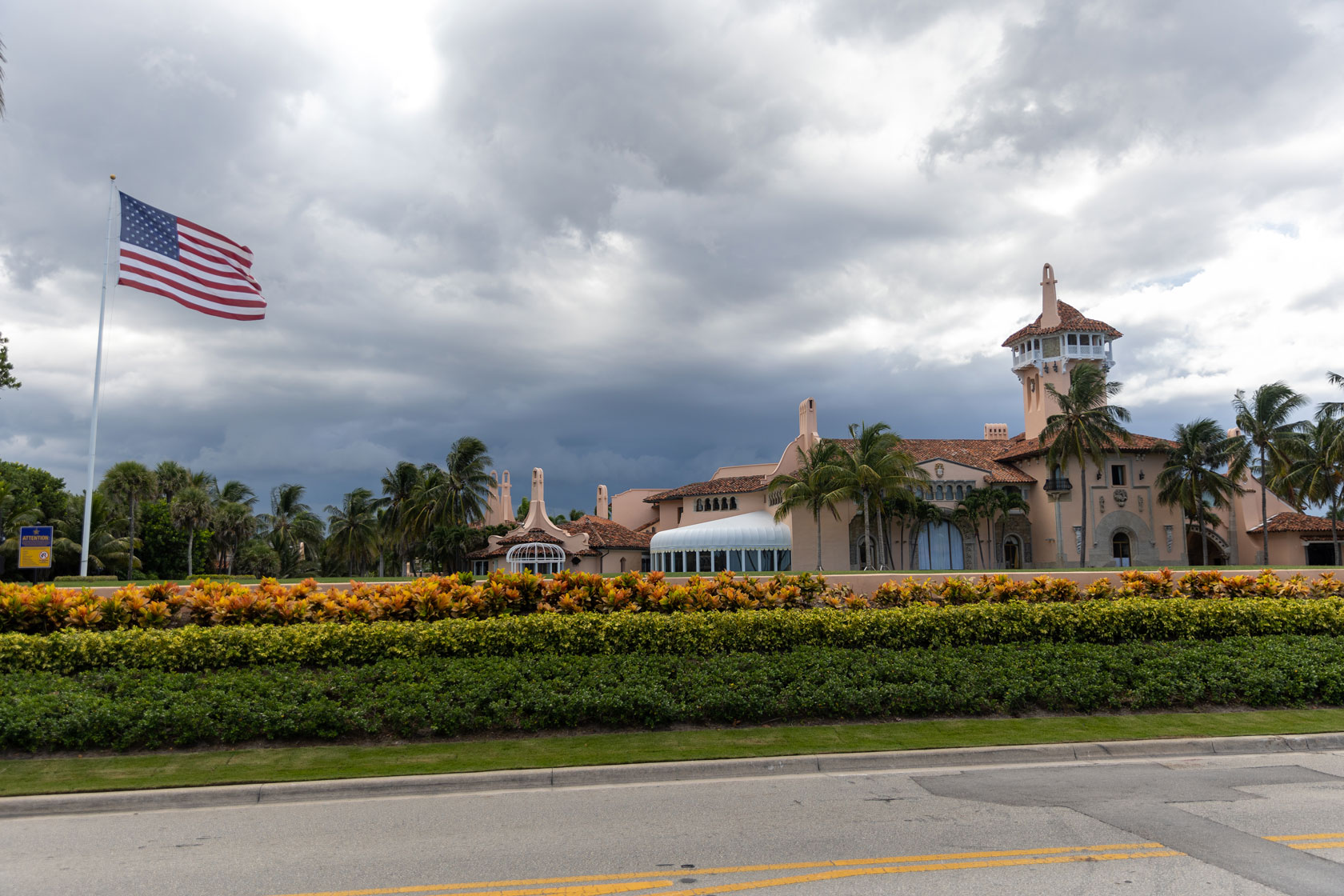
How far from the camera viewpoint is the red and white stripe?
2138cm

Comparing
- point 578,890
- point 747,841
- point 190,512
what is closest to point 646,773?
point 747,841

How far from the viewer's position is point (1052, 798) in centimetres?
870

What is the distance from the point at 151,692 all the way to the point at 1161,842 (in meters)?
11.2

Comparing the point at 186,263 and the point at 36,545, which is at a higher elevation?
the point at 186,263

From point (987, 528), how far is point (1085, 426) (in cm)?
Result: 781

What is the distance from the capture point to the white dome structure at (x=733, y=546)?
47656mm

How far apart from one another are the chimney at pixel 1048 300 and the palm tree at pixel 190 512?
58.6 meters

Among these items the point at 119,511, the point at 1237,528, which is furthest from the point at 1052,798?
the point at 119,511

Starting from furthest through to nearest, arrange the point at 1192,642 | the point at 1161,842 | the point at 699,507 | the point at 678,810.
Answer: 1. the point at 699,507
2. the point at 1192,642
3. the point at 678,810
4. the point at 1161,842

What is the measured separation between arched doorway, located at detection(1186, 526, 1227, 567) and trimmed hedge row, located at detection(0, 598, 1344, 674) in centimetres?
4261

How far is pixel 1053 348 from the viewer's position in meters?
56.4

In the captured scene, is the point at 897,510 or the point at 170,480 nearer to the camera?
the point at 897,510

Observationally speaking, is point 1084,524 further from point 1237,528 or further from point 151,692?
point 151,692

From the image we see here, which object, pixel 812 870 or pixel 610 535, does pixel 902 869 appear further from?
pixel 610 535
